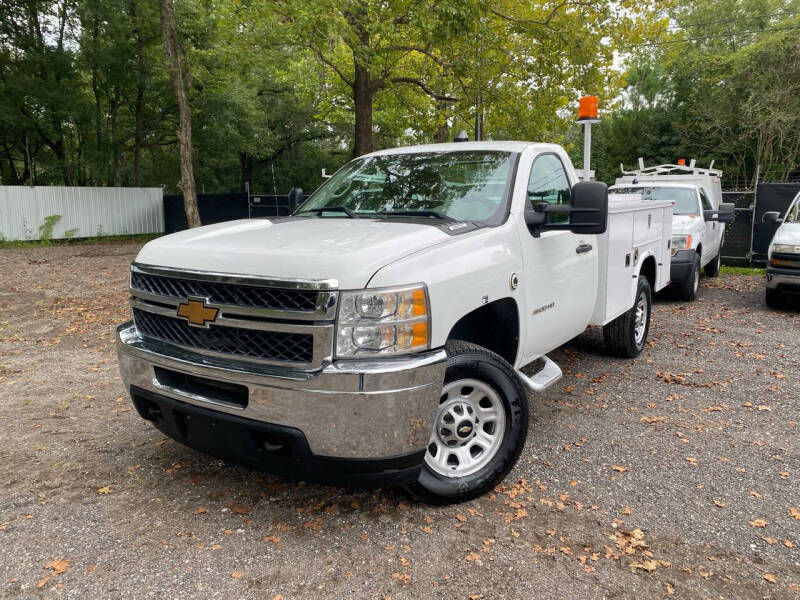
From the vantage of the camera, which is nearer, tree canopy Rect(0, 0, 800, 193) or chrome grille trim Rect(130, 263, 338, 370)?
chrome grille trim Rect(130, 263, 338, 370)

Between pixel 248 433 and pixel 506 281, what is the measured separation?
169 centimetres

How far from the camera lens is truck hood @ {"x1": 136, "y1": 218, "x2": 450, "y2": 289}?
9.23 feet

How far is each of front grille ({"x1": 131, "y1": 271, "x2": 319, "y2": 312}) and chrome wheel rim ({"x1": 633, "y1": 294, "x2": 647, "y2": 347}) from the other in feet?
14.9

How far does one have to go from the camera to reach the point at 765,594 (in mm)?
2715

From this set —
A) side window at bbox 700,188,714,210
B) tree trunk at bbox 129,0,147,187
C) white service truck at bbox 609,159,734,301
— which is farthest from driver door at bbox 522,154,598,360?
tree trunk at bbox 129,0,147,187

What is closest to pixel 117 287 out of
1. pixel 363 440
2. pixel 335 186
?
pixel 335 186

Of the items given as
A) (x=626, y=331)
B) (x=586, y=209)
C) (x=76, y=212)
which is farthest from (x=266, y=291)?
(x=76, y=212)

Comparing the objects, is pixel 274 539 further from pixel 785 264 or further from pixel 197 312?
pixel 785 264

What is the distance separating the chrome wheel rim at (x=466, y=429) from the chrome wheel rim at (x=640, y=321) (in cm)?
344

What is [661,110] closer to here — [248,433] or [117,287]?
[117,287]

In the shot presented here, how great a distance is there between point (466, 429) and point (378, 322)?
3.14 ft

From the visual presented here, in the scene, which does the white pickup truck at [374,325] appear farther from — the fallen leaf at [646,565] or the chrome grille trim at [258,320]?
the fallen leaf at [646,565]

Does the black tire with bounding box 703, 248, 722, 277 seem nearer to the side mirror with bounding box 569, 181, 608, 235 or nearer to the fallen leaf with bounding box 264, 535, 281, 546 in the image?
the side mirror with bounding box 569, 181, 608, 235

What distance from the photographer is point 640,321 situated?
6605 millimetres
